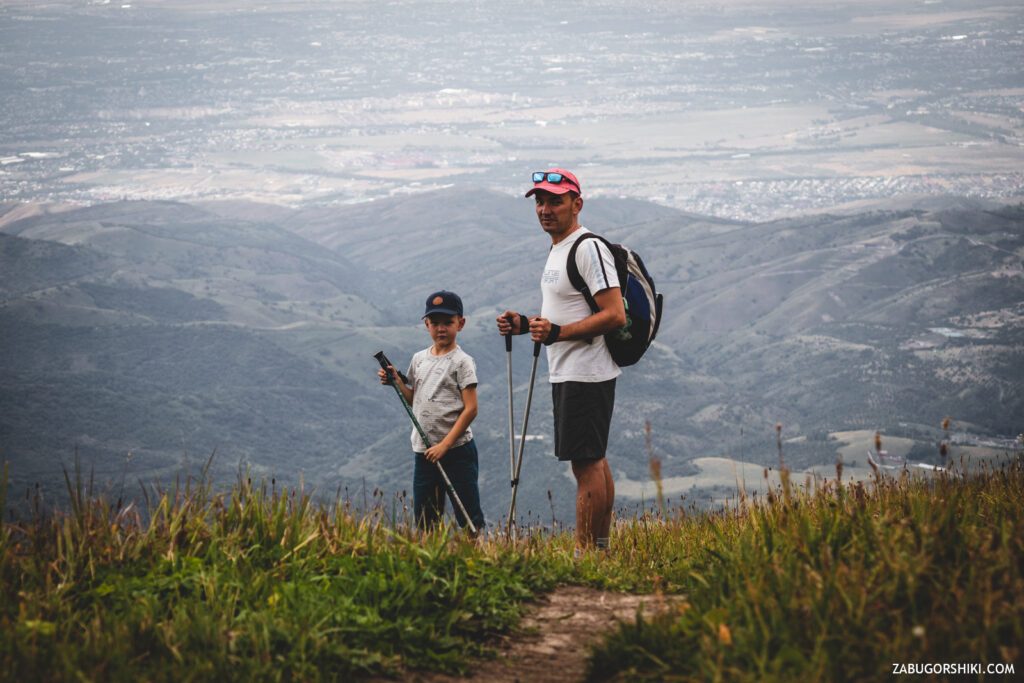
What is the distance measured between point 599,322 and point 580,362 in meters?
0.30

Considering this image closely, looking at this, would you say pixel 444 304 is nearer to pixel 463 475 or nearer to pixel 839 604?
pixel 463 475

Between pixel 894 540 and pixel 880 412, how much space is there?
5909 inches

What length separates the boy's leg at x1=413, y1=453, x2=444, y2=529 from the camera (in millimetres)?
6828

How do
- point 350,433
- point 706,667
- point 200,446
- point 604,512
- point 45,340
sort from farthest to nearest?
1. point 45,340
2. point 350,433
3. point 200,446
4. point 604,512
5. point 706,667

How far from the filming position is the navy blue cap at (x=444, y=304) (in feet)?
22.4

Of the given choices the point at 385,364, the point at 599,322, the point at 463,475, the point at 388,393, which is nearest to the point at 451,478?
the point at 463,475

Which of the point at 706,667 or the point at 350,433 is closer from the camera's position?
the point at 706,667

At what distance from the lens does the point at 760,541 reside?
473 cm

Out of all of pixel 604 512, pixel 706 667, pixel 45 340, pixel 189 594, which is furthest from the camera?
pixel 45 340

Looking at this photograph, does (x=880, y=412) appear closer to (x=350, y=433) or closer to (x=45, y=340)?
(x=350, y=433)

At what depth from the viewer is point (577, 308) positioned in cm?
611

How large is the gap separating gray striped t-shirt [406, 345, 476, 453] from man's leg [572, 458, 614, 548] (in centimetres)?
90

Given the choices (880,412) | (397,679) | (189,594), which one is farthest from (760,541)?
(880,412)

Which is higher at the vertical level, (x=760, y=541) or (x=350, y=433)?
(x=760, y=541)
